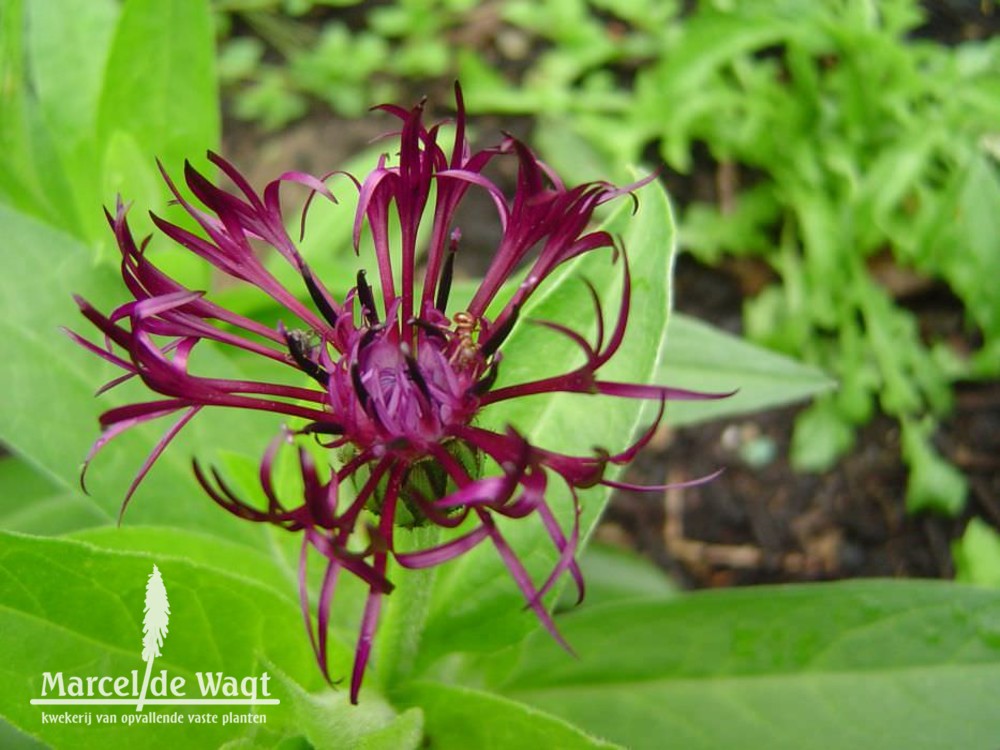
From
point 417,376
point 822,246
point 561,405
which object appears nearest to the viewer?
point 417,376

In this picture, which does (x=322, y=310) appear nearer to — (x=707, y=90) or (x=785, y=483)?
(x=785, y=483)

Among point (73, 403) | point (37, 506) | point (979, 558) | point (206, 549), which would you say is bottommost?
point (979, 558)

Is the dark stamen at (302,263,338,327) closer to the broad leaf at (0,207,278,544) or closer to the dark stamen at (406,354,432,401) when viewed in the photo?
the dark stamen at (406,354,432,401)

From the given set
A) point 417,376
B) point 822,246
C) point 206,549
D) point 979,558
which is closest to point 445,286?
point 417,376

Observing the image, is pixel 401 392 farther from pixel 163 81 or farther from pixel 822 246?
pixel 822 246

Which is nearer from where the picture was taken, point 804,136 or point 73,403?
point 73,403

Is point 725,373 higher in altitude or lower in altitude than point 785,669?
higher

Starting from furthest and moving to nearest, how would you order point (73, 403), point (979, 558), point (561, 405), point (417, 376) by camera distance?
point (979, 558)
point (73, 403)
point (561, 405)
point (417, 376)
